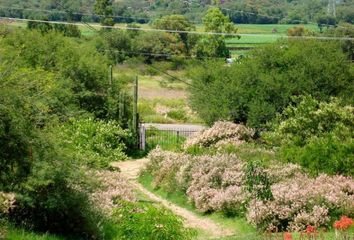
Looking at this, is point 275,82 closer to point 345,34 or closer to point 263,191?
point 263,191

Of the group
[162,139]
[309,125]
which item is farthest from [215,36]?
[309,125]

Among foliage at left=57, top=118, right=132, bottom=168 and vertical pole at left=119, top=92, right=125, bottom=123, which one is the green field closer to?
vertical pole at left=119, top=92, right=125, bottom=123

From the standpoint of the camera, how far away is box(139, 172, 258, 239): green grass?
62.8 ft

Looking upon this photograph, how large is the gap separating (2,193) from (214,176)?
426 inches

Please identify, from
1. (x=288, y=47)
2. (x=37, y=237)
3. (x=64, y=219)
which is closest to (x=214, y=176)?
(x=64, y=219)

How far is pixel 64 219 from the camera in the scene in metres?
14.6

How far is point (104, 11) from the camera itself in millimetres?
92438

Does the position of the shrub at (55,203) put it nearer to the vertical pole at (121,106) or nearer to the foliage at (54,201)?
the foliage at (54,201)

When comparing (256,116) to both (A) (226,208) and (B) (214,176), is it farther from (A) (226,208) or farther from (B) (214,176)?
(A) (226,208)

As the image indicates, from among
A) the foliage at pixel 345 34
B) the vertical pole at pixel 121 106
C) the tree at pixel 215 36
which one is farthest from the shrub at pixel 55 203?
the tree at pixel 215 36

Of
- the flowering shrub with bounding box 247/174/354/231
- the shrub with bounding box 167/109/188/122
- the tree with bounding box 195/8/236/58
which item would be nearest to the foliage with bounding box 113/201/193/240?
the flowering shrub with bounding box 247/174/354/231

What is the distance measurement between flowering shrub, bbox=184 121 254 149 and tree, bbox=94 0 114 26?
60637mm

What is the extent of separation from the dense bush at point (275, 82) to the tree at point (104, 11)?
56346mm

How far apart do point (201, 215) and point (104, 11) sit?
73.7 m
